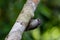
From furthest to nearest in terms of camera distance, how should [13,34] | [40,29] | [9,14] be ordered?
1. [40,29]
2. [9,14]
3. [13,34]

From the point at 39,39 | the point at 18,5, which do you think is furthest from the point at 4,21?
the point at 39,39

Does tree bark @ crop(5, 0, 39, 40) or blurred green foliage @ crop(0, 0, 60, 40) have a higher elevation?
tree bark @ crop(5, 0, 39, 40)

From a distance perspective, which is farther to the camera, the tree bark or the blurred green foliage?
the blurred green foliage

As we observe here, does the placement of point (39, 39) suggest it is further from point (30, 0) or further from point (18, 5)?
point (30, 0)

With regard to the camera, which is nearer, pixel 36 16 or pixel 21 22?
pixel 21 22
